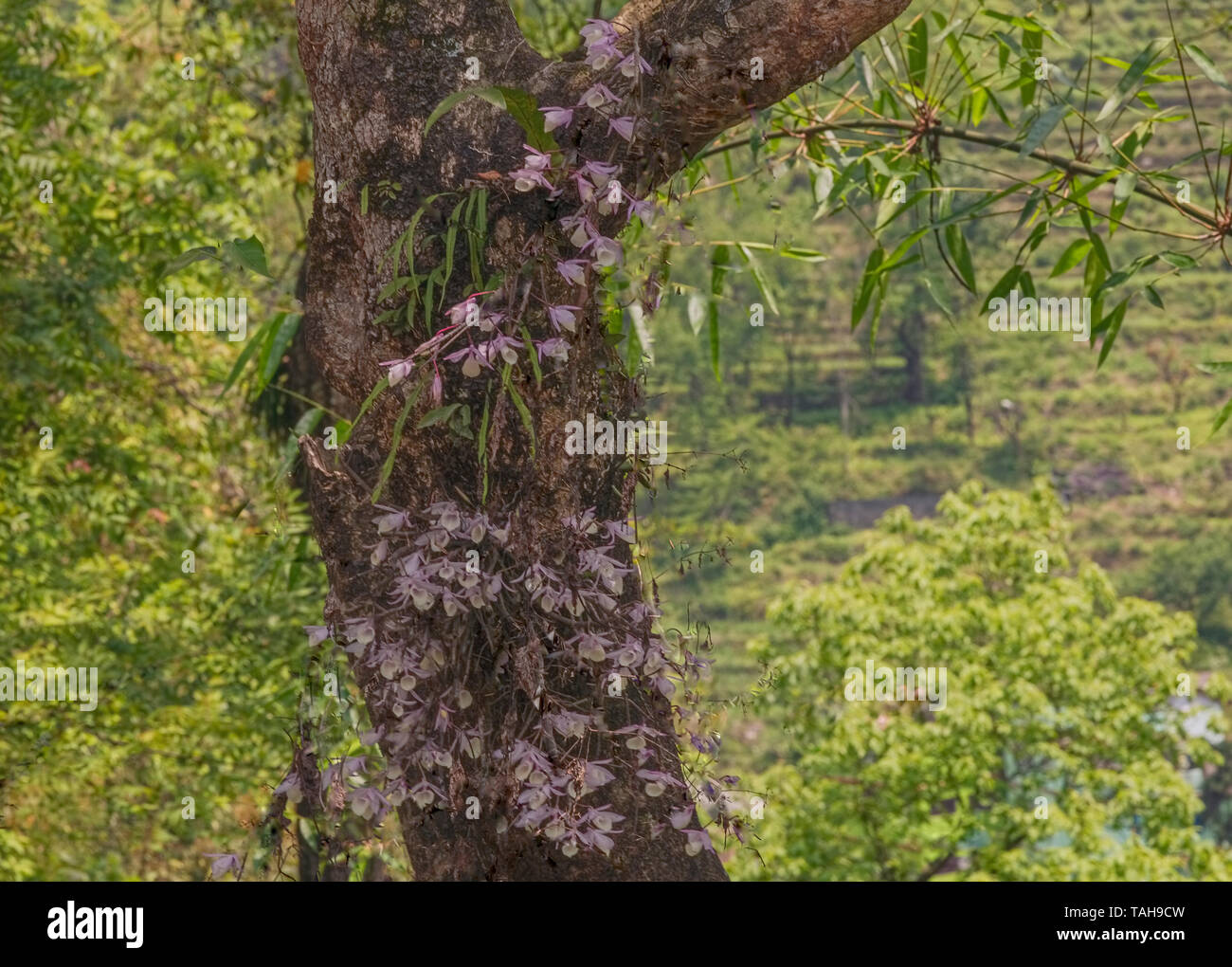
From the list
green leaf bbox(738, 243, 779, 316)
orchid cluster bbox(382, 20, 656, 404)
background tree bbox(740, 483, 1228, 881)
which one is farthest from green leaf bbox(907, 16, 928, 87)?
background tree bbox(740, 483, 1228, 881)

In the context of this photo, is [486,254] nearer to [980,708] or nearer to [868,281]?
[868,281]

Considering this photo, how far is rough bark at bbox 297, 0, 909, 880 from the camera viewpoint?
4.20 ft

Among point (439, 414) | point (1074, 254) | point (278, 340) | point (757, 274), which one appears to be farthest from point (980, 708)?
point (439, 414)

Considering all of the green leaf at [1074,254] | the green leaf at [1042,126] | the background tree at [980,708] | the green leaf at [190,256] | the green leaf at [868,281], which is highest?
the green leaf at [1042,126]

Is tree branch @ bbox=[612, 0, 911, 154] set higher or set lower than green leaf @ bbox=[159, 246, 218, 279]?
higher

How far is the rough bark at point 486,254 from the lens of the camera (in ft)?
4.20

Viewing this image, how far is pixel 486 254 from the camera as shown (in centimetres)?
130

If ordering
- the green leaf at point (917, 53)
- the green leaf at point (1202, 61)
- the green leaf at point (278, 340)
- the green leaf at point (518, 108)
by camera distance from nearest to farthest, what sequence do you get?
1. the green leaf at point (518, 108)
2. the green leaf at point (278, 340)
3. the green leaf at point (1202, 61)
4. the green leaf at point (917, 53)

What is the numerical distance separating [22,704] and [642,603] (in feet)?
11.1

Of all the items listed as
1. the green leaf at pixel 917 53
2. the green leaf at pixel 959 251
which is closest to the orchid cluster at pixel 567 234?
the green leaf at pixel 959 251

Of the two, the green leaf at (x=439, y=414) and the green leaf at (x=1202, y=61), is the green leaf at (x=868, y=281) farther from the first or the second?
the green leaf at (x=439, y=414)

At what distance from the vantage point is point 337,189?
1374mm

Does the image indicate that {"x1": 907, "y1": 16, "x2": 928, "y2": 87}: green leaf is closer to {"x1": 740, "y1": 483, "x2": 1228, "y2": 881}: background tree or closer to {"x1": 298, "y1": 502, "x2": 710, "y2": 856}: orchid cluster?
{"x1": 298, "y1": 502, "x2": 710, "y2": 856}: orchid cluster

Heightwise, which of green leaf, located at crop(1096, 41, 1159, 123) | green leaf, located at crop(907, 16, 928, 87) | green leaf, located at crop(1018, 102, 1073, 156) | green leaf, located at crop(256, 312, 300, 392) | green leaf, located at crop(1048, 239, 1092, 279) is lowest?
green leaf, located at crop(256, 312, 300, 392)
